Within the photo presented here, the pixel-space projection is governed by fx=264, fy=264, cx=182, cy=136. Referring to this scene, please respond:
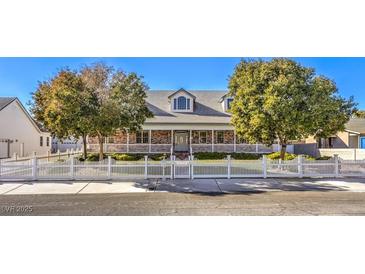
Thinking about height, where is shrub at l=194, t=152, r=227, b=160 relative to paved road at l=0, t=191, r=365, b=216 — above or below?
above

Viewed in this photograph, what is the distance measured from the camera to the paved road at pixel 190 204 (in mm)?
7559

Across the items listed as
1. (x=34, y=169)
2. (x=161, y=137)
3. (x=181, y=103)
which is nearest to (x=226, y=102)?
(x=181, y=103)

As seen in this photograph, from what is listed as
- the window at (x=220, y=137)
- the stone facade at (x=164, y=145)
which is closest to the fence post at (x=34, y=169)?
the stone facade at (x=164, y=145)

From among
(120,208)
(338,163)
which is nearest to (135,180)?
(120,208)

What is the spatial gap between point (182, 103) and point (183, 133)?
3.01 metres

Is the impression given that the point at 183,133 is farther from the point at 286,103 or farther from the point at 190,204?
the point at 190,204

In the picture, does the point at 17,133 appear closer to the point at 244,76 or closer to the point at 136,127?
the point at 136,127

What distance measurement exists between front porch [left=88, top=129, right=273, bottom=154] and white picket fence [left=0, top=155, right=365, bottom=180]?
11.8 meters

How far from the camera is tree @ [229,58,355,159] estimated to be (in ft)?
44.3

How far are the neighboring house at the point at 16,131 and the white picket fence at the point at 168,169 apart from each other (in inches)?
615

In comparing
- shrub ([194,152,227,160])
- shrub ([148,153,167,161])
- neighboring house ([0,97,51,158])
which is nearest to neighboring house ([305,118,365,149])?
shrub ([194,152,227,160])

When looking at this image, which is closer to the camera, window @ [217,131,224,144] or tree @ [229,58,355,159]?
tree @ [229,58,355,159]

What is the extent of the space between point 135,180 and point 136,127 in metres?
5.29

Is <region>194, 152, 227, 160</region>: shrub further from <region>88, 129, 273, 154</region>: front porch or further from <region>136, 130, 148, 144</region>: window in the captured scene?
<region>136, 130, 148, 144</region>: window
